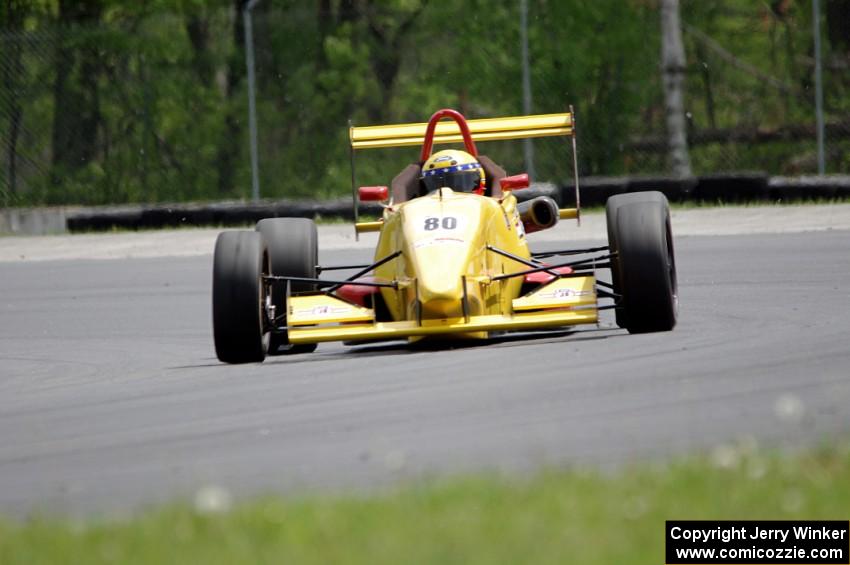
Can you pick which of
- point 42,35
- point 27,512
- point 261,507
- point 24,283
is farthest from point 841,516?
point 42,35

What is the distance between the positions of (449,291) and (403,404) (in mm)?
2113

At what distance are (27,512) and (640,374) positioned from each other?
3141 mm

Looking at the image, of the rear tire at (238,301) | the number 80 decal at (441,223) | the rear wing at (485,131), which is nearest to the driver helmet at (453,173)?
the rear wing at (485,131)

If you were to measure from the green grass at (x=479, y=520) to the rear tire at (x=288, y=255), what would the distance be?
554 cm

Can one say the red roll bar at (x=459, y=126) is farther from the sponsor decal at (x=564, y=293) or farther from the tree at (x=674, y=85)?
the tree at (x=674, y=85)

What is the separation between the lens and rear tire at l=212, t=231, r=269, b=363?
9.42 m

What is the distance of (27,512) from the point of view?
556 cm

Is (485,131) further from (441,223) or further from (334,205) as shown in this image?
(334,205)

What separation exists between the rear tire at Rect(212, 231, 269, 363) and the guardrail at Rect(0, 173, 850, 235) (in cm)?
838

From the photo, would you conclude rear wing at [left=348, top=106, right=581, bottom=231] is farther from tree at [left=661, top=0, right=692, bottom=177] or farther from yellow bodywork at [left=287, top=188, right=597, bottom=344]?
tree at [left=661, top=0, right=692, bottom=177]

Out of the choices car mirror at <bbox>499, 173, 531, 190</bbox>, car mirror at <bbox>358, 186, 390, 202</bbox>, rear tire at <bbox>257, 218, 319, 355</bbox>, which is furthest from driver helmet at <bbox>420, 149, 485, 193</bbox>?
rear tire at <bbox>257, 218, 319, 355</bbox>

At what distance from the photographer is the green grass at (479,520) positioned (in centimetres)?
448

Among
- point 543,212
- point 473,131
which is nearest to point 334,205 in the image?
point 473,131

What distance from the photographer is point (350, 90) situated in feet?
77.9
